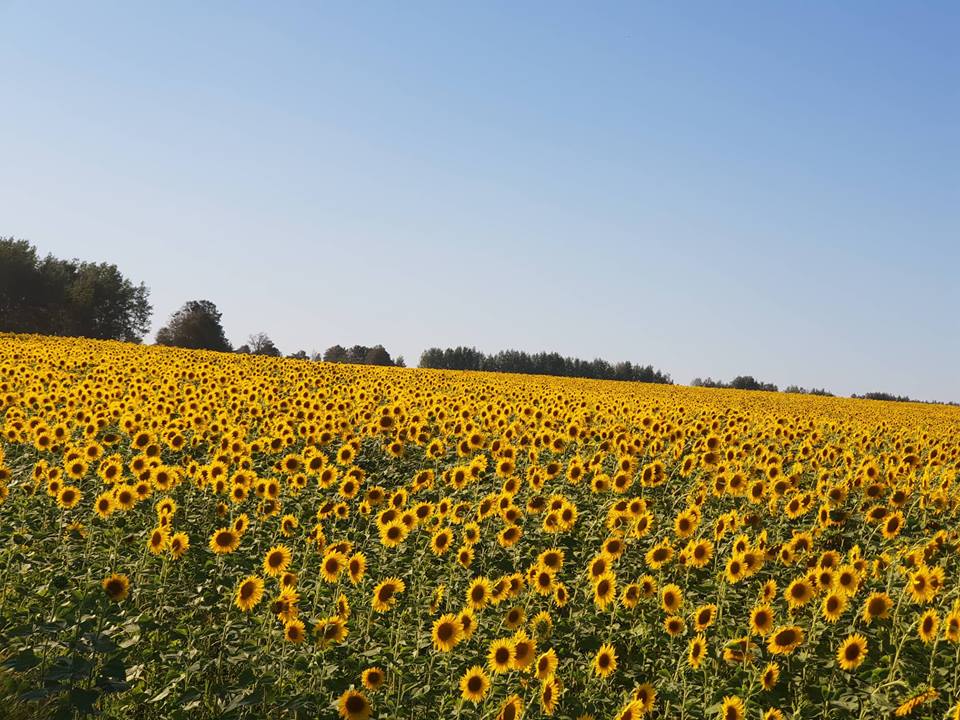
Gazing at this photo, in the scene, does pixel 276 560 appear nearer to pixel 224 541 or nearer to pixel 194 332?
pixel 224 541

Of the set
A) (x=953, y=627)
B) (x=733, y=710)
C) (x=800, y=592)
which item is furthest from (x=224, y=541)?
(x=953, y=627)

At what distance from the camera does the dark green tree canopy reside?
8562 centimetres

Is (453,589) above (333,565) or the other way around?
the other way around

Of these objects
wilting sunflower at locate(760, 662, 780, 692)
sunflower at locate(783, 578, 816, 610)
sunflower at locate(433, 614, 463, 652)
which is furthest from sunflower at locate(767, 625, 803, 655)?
sunflower at locate(433, 614, 463, 652)

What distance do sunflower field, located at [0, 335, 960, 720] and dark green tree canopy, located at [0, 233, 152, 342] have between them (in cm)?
8389

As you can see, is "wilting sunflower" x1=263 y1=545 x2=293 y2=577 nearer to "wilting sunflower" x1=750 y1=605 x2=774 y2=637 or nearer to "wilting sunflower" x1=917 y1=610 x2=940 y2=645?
"wilting sunflower" x1=750 y1=605 x2=774 y2=637

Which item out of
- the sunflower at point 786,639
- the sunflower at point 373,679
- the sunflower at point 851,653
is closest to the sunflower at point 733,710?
the sunflower at point 786,639

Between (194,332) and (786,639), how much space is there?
89.7m

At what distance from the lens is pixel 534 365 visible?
5359 inches

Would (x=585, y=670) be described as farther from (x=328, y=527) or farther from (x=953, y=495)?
(x=953, y=495)

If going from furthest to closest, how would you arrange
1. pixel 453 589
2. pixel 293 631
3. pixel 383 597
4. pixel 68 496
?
1. pixel 68 496
2. pixel 453 589
3. pixel 383 597
4. pixel 293 631

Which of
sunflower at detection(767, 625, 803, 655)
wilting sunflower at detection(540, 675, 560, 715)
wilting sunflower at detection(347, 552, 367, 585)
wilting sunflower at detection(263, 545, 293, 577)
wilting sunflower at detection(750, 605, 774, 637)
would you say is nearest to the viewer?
wilting sunflower at detection(540, 675, 560, 715)

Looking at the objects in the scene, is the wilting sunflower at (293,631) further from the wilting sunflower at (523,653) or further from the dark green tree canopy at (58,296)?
the dark green tree canopy at (58,296)

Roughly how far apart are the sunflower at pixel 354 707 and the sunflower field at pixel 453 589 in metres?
0.01
